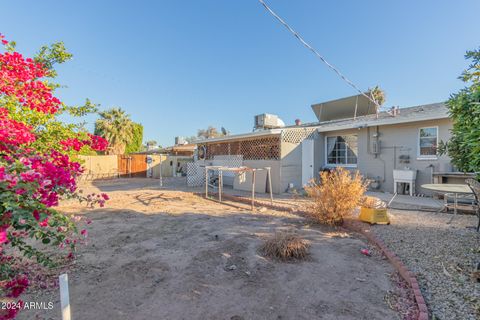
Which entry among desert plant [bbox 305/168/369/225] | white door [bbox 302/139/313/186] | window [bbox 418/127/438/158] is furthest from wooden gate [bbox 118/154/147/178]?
window [bbox 418/127/438/158]

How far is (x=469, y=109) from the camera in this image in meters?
3.21

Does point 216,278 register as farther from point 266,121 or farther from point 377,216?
point 266,121

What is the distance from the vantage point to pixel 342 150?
11.7 m

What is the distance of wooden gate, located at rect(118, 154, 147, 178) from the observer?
70.0ft

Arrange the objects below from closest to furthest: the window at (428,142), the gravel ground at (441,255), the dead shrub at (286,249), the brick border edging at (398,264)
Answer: the brick border edging at (398,264)
the gravel ground at (441,255)
the dead shrub at (286,249)
the window at (428,142)

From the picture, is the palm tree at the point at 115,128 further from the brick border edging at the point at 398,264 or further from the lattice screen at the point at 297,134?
the brick border edging at the point at 398,264

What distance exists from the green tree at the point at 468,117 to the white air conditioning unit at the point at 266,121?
10169mm

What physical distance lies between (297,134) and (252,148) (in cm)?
252

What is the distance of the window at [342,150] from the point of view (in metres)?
11.3

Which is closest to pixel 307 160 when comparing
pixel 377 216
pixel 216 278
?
pixel 377 216

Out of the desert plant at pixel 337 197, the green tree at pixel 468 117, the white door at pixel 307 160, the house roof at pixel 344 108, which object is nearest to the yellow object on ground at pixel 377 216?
the desert plant at pixel 337 197

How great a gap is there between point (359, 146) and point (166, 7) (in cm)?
1073

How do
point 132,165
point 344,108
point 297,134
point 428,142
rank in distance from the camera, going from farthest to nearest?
1. point 132,165
2. point 344,108
3. point 297,134
4. point 428,142

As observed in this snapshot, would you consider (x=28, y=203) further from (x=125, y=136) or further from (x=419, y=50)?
(x=125, y=136)
